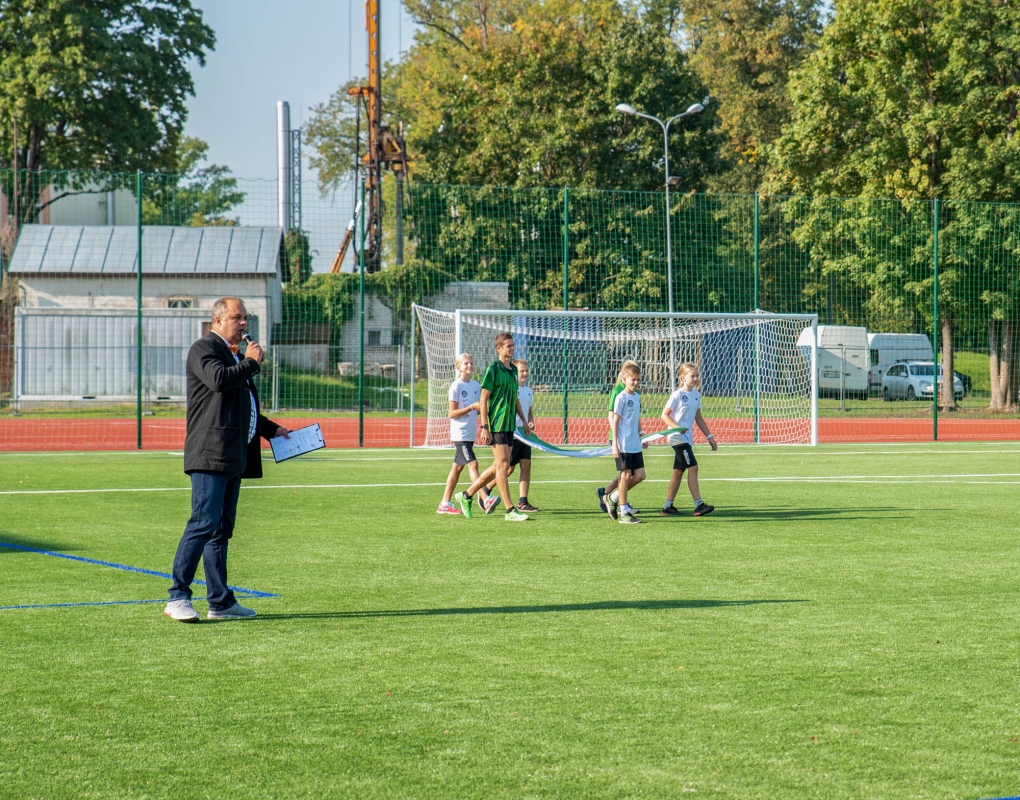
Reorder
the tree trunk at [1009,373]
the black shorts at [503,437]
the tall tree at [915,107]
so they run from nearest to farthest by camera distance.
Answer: the black shorts at [503,437]
the tree trunk at [1009,373]
the tall tree at [915,107]

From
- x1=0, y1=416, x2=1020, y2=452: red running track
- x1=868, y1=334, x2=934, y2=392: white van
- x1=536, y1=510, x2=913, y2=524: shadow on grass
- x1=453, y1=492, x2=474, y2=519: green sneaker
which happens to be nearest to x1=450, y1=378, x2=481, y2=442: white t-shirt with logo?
x1=453, y1=492, x2=474, y2=519: green sneaker

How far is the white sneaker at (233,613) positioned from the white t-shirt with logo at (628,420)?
203 inches

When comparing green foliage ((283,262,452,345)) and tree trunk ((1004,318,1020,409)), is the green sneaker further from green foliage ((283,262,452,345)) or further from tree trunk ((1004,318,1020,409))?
tree trunk ((1004,318,1020,409))

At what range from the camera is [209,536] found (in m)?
6.54

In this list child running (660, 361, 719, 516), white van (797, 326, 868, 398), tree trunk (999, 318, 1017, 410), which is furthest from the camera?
tree trunk (999, 318, 1017, 410)

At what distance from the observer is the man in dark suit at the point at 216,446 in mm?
6352

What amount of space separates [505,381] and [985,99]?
84.6ft

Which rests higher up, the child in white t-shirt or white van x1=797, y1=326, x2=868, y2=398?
white van x1=797, y1=326, x2=868, y2=398

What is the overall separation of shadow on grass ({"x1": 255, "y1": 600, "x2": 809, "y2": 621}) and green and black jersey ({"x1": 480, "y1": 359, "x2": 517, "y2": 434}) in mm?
4255

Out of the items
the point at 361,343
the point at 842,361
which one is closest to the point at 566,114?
the point at 842,361

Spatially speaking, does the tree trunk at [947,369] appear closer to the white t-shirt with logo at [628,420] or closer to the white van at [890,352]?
the white van at [890,352]

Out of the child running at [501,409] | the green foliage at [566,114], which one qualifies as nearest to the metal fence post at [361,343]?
the child running at [501,409]

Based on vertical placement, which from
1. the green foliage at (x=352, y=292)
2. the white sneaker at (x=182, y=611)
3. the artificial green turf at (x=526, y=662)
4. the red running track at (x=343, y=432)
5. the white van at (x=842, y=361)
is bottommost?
the artificial green turf at (x=526, y=662)

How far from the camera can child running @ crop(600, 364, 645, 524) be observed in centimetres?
1108
